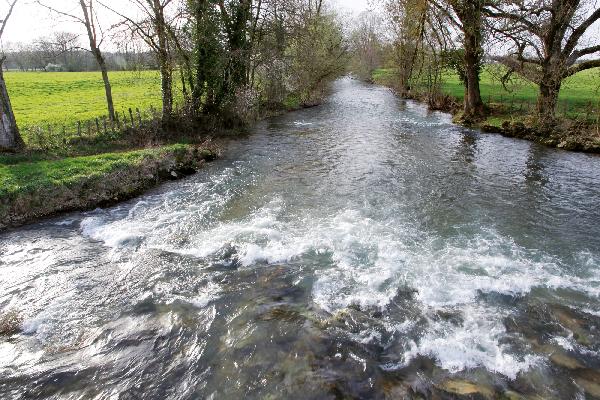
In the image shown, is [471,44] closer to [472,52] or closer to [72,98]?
[472,52]

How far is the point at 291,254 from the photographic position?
933 centimetres

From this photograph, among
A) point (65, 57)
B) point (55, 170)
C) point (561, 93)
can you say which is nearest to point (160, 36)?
point (55, 170)

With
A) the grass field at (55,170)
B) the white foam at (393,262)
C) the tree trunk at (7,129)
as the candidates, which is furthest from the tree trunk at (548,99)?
the tree trunk at (7,129)

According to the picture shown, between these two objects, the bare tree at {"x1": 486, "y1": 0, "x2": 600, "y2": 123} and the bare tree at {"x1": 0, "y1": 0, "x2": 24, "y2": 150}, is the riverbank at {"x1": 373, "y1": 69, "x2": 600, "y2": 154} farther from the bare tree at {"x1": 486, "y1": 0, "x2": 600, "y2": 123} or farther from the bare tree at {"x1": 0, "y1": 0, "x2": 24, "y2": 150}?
the bare tree at {"x1": 0, "y1": 0, "x2": 24, "y2": 150}

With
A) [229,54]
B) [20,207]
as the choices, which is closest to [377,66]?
[229,54]

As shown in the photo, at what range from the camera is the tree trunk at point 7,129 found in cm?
1544

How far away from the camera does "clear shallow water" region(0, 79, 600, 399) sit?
5848 millimetres

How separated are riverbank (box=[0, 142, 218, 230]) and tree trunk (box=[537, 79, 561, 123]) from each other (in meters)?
18.7

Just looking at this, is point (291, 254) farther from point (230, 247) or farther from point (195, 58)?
Result: point (195, 58)

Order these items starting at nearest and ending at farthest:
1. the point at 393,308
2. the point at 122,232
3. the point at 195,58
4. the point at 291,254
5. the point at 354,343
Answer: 1. the point at 354,343
2. the point at 393,308
3. the point at 291,254
4. the point at 122,232
5. the point at 195,58

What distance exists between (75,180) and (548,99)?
2294cm

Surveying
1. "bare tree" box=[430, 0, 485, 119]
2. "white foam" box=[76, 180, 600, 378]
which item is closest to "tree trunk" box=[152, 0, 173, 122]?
"white foam" box=[76, 180, 600, 378]

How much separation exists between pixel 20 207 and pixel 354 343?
1114 centimetres

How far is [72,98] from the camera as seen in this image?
32562mm
